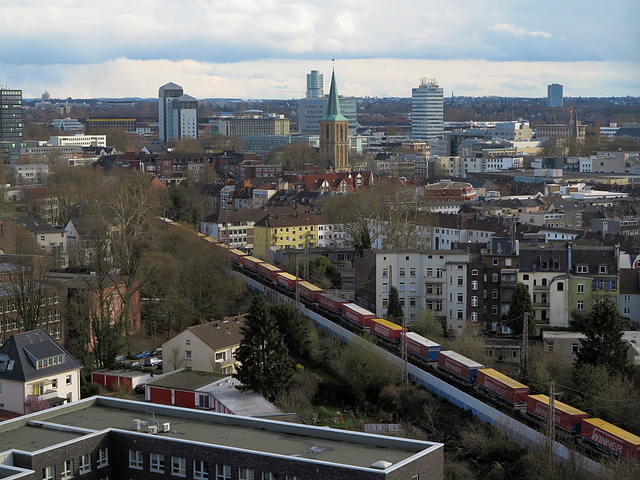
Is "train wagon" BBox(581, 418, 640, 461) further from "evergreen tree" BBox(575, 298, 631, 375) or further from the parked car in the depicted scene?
the parked car

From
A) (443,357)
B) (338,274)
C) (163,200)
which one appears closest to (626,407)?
(443,357)

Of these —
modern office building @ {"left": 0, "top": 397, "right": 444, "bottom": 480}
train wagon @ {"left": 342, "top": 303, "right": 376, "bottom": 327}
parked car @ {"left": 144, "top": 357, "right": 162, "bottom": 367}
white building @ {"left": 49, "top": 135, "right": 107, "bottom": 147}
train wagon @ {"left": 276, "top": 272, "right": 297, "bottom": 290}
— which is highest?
white building @ {"left": 49, "top": 135, "right": 107, "bottom": 147}

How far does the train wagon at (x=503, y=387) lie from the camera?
27.5 m

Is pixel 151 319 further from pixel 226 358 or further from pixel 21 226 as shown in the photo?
pixel 21 226

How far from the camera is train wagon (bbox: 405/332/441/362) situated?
105ft

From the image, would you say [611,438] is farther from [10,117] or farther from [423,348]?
[10,117]

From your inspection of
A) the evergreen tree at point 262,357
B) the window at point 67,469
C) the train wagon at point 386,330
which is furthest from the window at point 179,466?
the train wagon at point 386,330

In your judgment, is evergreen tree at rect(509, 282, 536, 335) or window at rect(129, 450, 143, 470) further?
evergreen tree at rect(509, 282, 536, 335)

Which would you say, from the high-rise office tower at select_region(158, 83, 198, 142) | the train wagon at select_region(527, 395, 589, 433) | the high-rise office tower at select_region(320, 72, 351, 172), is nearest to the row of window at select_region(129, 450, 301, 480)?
the train wagon at select_region(527, 395, 589, 433)

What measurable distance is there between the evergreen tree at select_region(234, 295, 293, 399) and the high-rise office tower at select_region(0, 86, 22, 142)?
108991mm

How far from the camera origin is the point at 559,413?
1027 inches

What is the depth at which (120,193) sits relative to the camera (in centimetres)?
4728

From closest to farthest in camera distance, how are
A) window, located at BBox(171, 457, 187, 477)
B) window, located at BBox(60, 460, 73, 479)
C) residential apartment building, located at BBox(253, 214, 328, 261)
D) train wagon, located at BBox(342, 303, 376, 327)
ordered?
1. window, located at BBox(60, 460, 73, 479)
2. window, located at BBox(171, 457, 187, 477)
3. train wagon, located at BBox(342, 303, 376, 327)
4. residential apartment building, located at BBox(253, 214, 328, 261)

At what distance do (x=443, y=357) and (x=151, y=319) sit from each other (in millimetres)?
11856
